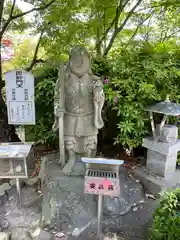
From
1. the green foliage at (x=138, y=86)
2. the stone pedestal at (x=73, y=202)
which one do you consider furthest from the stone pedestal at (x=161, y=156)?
the stone pedestal at (x=73, y=202)

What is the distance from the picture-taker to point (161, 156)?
3.52 metres

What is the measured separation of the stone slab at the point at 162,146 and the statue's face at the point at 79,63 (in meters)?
1.55

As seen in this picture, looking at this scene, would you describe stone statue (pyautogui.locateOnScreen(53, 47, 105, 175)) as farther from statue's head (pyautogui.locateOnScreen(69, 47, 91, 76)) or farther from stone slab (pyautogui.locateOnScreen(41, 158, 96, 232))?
stone slab (pyautogui.locateOnScreen(41, 158, 96, 232))

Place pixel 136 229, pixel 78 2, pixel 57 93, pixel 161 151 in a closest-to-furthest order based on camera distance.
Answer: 1. pixel 136 229
2. pixel 57 93
3. pixel 161 151
4. pixel 78 2

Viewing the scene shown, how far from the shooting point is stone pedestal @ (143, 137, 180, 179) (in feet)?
11.3

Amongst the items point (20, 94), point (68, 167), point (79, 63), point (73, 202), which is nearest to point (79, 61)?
point (79, 63)

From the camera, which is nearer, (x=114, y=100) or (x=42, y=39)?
(x=114, y=100)

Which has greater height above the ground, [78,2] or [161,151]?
[78,2]

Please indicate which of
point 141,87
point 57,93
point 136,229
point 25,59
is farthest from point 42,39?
point 136,229

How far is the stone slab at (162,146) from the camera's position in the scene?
3.39m

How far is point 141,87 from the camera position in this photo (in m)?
3.45

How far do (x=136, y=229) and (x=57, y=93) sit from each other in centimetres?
215

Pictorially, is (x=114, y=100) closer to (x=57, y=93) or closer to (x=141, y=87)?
(x=141, y=87)

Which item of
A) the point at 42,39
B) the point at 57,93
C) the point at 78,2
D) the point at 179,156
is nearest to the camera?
the point at 57,93
